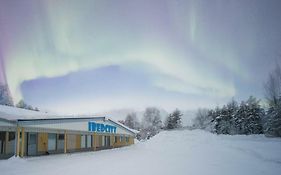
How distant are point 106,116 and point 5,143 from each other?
574 inches

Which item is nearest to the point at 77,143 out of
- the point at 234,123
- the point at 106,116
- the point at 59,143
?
the point at 59,143

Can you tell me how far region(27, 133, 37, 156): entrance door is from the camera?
22.0 metres

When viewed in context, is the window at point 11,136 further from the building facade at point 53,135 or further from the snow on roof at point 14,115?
the snow on roof at point 14,115

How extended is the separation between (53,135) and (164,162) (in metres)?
11.8

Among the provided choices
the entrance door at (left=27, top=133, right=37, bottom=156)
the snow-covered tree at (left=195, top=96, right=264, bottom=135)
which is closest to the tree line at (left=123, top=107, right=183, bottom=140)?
the snow-covered tree at (left=195, top=96, right=264, bottom=135)

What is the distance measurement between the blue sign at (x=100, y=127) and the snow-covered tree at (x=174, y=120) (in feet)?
147

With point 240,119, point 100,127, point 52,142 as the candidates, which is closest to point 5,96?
point 100,127

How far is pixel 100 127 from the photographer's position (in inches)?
Answer: 1255

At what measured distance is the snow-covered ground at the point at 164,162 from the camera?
46.7 feet

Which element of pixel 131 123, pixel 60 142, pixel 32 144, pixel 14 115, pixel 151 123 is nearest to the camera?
pixel 14 115

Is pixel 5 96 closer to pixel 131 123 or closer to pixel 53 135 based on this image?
pixel 131 123

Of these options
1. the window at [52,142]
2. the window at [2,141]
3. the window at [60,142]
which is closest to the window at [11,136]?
the window at [2,141]

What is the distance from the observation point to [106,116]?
108 ft

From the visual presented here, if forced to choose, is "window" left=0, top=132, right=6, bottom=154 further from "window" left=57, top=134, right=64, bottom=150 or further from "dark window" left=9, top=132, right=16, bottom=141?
"window" left=57, top=134, right=64, bottom=150
